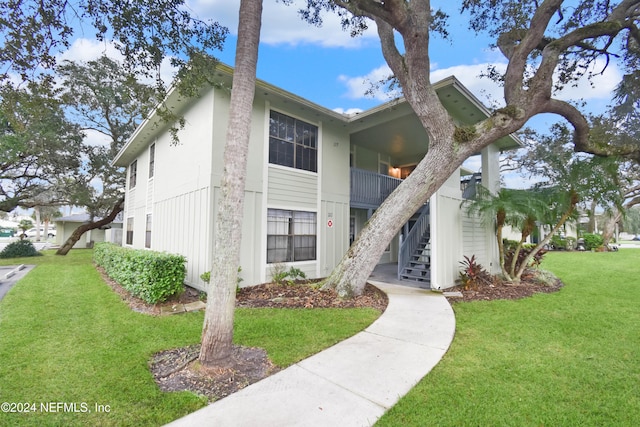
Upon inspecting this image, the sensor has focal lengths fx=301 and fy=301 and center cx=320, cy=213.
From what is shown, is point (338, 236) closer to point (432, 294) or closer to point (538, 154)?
point (432, 294)

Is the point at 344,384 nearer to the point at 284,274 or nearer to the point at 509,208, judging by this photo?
the point at 284,274

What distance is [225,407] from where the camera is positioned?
2781mm

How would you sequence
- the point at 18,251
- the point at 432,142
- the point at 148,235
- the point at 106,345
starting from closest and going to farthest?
the point at 106,345, the point at 432,142, the point at 148,235, the point at 18,251

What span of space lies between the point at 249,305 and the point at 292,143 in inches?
193

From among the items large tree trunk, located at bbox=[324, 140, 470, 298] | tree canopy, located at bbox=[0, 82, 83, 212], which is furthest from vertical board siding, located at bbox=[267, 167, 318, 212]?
tree canopy, located at bbox=[0, 82, 83, 212]

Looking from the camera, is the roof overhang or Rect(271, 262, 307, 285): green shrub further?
Rect(271, 262, 307, 285): green shrub

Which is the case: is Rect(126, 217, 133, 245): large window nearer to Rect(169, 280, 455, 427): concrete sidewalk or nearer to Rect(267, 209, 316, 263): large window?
Rect(267, 209, 316, 263): large window

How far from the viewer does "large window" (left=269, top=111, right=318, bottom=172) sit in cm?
865

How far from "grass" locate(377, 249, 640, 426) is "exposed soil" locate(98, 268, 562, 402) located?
5.13ft

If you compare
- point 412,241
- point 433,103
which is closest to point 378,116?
point 433,103

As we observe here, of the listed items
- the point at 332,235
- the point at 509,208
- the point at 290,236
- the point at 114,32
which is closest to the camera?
the point at 114,32

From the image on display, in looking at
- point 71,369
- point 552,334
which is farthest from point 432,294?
point 71,369

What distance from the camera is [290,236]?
8859mm

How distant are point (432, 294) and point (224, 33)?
24.3 feet
